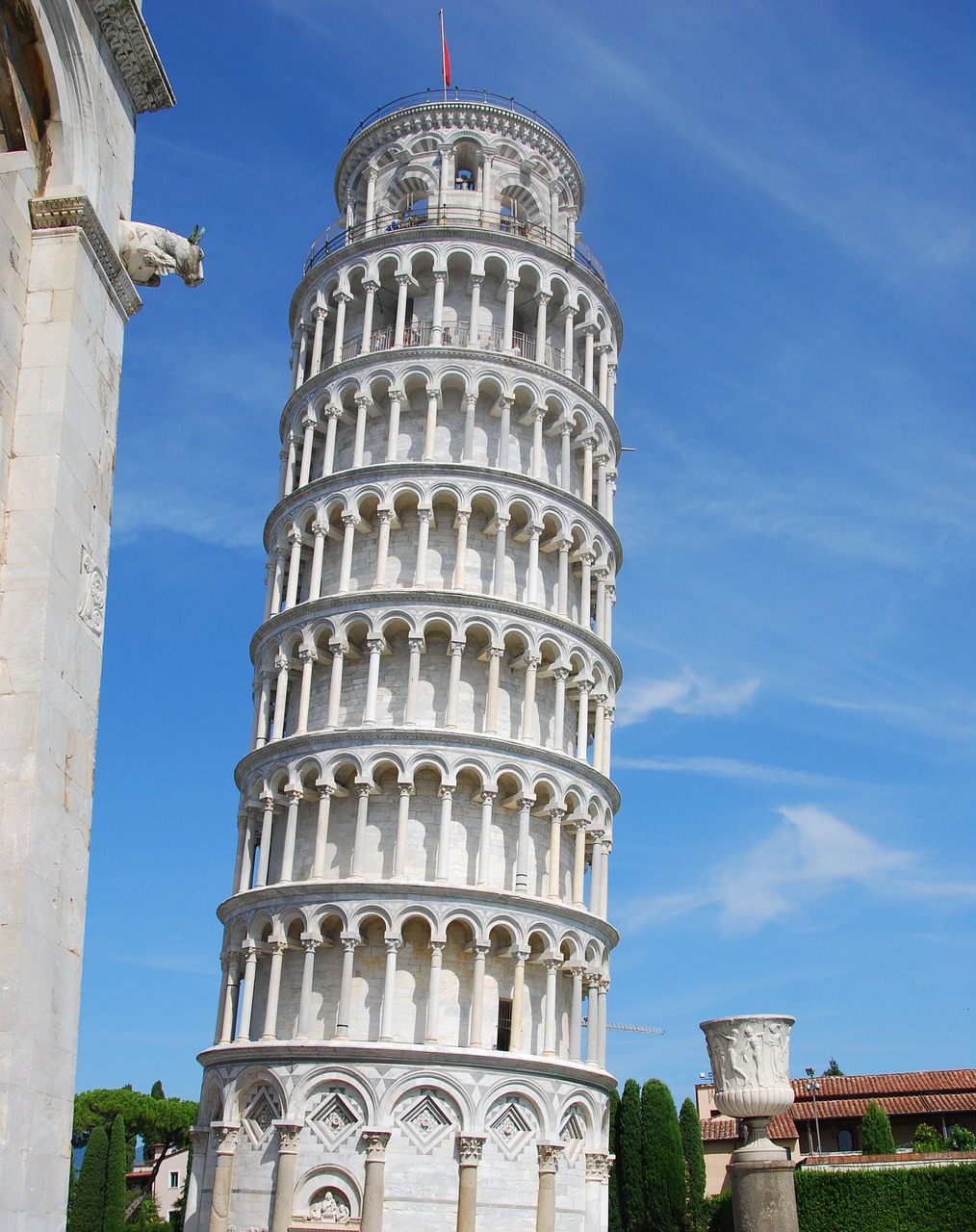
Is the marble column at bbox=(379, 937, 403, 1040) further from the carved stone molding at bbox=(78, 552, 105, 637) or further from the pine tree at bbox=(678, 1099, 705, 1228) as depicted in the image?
the carved stone molding at bbox=(78, 552, 105, 637)

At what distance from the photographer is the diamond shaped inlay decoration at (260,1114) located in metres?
32.1

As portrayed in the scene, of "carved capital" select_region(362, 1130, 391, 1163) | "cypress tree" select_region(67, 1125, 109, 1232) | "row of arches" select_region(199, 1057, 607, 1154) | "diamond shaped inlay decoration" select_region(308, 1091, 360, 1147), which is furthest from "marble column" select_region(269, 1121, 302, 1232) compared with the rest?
"cypress tree" select_region(67, 1125, 109, 1232)

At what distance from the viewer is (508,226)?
4247cm

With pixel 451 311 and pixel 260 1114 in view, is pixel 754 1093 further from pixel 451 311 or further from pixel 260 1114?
pixel 451 311

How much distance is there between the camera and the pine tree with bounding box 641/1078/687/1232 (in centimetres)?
→ 4488

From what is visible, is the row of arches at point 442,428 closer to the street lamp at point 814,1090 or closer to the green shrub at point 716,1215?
the green shrub at point 716,1215

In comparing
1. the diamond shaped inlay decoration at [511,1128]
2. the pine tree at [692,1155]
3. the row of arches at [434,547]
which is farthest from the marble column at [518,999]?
the pine tree at [692,1155]

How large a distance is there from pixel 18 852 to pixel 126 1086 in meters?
71.6

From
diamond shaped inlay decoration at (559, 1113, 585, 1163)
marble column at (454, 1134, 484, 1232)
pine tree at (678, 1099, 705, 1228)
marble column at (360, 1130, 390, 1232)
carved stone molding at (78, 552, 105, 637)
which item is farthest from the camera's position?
pine tree at (678, 1099, 705, 1228)

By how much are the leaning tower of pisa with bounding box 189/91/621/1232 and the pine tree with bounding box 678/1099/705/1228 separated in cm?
1397

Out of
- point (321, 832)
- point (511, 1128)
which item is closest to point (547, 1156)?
→ point (511, 1128)

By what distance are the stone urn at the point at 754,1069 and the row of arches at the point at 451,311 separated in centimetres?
2283

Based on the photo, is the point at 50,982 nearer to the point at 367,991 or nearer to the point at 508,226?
the point at 367,991

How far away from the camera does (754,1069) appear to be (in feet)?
66.4
